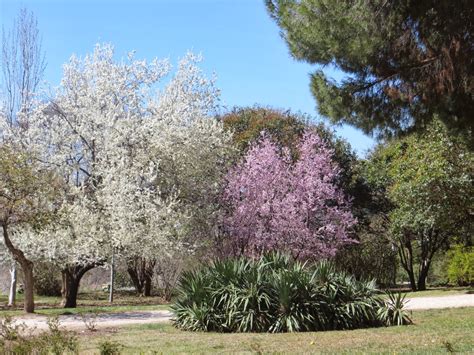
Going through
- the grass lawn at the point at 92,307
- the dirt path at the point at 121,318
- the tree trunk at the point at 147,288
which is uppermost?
the tree trunk at the point at 147,288

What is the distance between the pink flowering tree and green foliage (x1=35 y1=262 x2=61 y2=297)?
10036mm

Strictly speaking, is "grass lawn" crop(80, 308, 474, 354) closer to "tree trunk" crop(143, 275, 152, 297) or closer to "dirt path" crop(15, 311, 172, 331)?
"dirt path" crop(15, 311, 172, 331)

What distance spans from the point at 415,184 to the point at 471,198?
198 cm

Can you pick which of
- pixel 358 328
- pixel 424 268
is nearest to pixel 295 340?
pixel 358 328

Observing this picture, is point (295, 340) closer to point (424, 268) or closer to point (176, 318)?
point (176, 318)

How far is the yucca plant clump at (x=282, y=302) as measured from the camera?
11.5 metres

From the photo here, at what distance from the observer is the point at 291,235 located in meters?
23.4

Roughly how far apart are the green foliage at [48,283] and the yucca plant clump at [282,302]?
1714 cm

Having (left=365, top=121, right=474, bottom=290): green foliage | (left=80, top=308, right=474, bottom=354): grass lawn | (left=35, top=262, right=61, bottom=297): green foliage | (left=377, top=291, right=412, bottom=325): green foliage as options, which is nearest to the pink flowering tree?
(left=365, top=121, right=474, bottom=290): green foliage

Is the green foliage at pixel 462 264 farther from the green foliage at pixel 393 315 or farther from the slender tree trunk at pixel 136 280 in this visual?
the green foliage at pixel 393 315

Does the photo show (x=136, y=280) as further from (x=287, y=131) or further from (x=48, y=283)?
(x=287, y=131)

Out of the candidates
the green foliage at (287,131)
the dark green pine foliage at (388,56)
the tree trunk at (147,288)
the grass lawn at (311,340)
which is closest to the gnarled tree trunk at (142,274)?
the tree trunk at (147,288)

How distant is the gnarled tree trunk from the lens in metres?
25.7

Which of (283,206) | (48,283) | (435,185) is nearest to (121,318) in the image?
(283,206)
